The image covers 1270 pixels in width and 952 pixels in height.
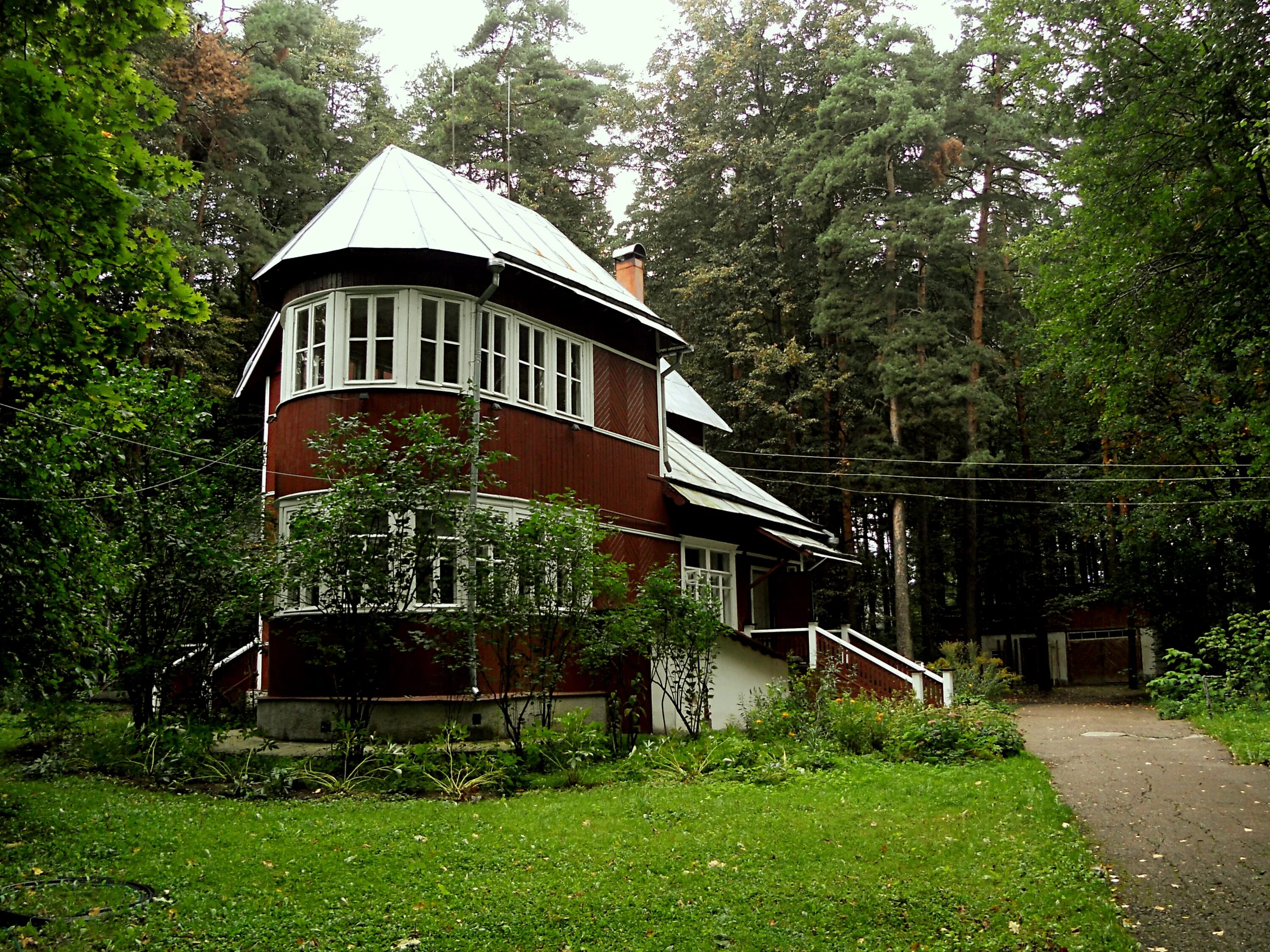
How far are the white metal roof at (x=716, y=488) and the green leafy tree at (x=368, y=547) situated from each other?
665cm

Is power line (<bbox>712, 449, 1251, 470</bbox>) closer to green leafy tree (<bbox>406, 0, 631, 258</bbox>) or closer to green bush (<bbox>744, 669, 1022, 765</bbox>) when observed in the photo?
green leafy tree (<bbox>406, 0, 631, 258</bbox>)

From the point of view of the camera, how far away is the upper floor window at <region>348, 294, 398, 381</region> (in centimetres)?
1358

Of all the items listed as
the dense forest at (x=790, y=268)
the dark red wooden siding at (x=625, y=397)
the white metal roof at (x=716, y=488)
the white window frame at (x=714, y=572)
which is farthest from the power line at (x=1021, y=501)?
the dark red wooden siding at (x=625, y=397)

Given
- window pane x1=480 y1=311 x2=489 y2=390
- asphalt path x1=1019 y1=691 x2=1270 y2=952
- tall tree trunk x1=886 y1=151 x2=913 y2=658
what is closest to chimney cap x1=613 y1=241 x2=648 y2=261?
tall tree trunk x1=886 y1=151 x2=913 y2=658

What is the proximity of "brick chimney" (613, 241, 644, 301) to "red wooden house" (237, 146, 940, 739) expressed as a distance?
12.5 feet

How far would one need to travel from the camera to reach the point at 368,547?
36.3 feet

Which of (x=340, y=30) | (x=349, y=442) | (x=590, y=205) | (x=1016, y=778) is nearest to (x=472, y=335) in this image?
(x=349, y=442)

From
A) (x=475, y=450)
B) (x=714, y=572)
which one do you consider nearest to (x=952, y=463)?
(x=714, y=572)

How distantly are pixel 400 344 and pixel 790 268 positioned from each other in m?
22.8

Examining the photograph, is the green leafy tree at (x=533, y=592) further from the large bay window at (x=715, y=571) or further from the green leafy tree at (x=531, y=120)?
the green leafy tree at (x=531, y=120)

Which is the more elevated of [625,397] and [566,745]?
[625,397]

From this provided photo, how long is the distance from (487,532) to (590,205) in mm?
27657

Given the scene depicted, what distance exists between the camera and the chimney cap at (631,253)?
75.7 ft

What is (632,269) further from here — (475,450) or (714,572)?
(475,450)
